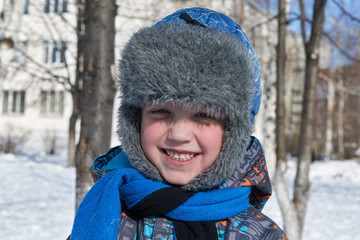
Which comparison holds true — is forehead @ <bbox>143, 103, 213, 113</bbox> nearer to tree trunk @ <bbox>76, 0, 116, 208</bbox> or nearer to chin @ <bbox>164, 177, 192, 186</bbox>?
chin @ <bbox>164, 177, 192, 186</bbox>

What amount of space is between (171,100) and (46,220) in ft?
17.6

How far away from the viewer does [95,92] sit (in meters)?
2.61

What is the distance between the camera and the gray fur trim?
4.35 ft

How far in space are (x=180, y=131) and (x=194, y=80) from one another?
0.19 meters

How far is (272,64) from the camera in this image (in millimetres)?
9516

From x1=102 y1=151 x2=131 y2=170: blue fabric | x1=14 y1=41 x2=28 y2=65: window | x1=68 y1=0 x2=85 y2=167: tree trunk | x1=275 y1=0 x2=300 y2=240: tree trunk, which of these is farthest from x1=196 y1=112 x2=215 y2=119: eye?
x1=14 y1=41 x2=28 y2=65: window

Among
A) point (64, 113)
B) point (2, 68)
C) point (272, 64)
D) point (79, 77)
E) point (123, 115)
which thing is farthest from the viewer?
point (64, 113)

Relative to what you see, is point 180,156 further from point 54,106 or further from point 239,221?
point 54,106

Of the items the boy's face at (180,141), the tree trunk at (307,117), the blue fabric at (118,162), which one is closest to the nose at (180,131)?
the boy's face at (180,141)

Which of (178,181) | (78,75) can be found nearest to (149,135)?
(178,181)

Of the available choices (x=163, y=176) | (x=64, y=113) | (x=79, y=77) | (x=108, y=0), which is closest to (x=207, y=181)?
(x=163, y=176)

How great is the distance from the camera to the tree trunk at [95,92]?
8.55ft

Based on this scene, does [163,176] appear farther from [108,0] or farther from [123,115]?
[108,0]

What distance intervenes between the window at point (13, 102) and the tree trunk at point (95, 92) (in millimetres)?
21185
